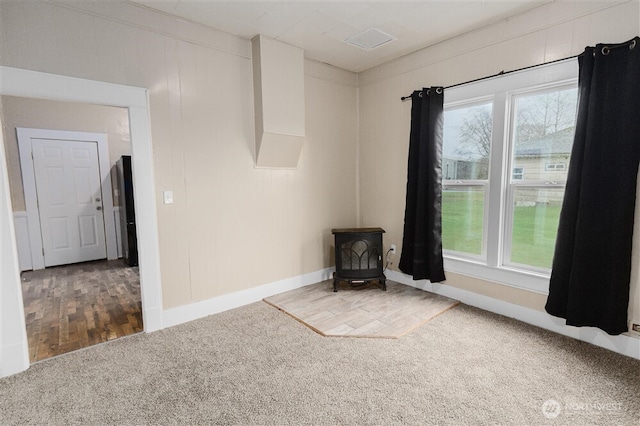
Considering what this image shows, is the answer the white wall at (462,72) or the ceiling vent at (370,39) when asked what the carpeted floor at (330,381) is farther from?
the ceiling vent at (370,39)

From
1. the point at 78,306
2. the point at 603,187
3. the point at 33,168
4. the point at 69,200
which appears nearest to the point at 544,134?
the point at 603,187

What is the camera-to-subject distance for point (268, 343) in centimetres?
250

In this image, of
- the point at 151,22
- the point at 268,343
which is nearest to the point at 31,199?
the point at 151,22

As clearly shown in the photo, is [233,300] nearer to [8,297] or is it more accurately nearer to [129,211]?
[8,297]

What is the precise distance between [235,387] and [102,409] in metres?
0.74

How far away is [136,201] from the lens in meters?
2.58

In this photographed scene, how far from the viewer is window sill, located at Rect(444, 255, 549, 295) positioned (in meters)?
2.69

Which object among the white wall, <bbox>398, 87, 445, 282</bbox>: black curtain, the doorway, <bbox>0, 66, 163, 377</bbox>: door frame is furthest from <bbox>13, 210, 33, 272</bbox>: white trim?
<bbox>398, 87, 445, 282</bbox>: black curtain

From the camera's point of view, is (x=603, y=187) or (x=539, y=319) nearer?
(x=603, y=187)

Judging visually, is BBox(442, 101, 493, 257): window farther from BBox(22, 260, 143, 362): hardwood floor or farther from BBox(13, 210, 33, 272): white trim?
BBox(13, 210, 33, 272): white trim

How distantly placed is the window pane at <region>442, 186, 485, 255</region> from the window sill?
6.4 inches

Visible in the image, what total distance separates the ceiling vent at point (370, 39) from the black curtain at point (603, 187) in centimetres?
163

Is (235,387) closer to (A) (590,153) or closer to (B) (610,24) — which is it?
(A) (590,153)

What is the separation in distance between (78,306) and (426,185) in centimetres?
392
